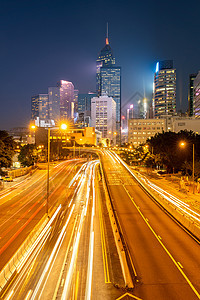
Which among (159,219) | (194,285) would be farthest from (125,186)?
(194,285)

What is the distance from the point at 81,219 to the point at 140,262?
11.0 metres

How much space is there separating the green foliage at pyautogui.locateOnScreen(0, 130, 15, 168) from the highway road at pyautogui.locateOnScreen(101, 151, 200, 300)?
Result: 23.0 meters

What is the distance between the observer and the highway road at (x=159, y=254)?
12.0m

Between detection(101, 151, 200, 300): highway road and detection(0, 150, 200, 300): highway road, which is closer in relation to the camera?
detection(0, 150, 200, 300): highway road

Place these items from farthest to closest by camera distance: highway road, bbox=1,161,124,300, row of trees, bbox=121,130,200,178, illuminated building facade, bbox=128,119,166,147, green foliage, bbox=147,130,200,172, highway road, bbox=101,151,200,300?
illuminated building facade, bbox=128,119,166,147, green foliage, bbox=147,130,200,172, row of trees, bbox=121,130,200,178, highway road, bbox=101,151,200,300, highway road, bbox=1,161,124,300

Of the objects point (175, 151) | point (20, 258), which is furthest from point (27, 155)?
point (20, 258)

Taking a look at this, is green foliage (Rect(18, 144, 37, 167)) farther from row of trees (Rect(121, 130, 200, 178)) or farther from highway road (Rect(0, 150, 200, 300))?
highway road (Rect(0, 150, 200, 300))

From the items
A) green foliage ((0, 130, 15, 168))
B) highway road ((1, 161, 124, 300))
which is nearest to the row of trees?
green foliage ((0, 130, 15, 168))

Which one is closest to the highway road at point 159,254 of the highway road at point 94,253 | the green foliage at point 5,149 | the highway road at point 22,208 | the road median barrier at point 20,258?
the highway road at point 94,253

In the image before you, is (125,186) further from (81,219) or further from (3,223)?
(3,223)

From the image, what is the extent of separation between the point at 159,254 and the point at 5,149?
34.9m

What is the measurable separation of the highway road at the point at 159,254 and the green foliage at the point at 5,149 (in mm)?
23002

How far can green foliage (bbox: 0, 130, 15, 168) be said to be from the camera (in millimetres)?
41750

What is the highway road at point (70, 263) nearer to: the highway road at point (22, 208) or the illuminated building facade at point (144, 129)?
the highway road at point (22, 208)
